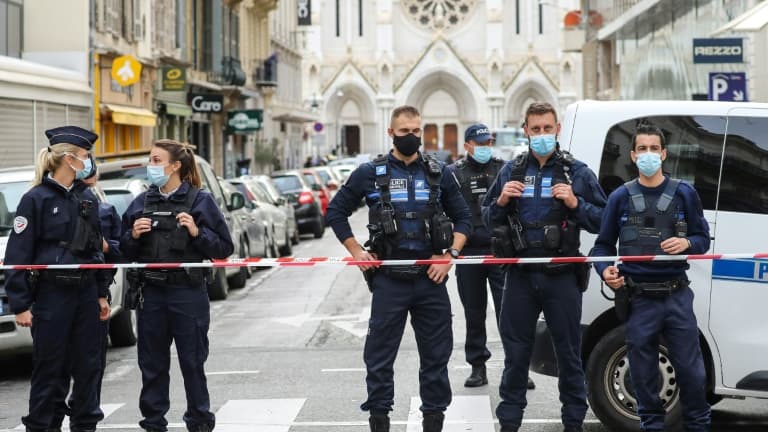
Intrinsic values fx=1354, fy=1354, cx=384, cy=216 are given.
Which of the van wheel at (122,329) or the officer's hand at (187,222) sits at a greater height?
the officer's hand at (187,222)

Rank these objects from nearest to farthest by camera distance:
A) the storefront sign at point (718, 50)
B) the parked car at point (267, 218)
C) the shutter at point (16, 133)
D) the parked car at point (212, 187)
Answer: the parked car at point (212, 187) → the parked car at point (267, 218) → the storefront sign at point (718, 50) → the shutter at point (16, 133)

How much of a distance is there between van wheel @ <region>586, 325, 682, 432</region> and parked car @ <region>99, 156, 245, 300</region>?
590 cm

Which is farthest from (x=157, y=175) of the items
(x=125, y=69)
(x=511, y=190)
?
(x=125, y=69)

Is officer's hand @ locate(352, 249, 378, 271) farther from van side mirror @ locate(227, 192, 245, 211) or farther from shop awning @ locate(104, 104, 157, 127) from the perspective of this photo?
shop awning @ locate(104, 104, 157, 127)

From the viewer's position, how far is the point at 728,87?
21172mm

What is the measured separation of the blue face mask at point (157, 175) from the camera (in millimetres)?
8109

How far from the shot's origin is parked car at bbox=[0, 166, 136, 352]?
11.4 m

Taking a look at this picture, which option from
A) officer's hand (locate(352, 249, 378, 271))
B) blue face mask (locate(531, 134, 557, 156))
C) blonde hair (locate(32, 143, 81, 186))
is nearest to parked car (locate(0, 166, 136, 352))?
blonde hair (locate(32, 143, 81, 186))

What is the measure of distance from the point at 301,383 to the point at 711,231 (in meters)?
3.88

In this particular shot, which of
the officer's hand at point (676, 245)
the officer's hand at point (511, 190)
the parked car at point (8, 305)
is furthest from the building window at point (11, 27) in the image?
the officer's hand at point (676, 245)

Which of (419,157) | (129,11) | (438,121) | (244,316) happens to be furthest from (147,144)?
(438,121)

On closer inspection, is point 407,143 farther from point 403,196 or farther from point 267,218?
point 267,218

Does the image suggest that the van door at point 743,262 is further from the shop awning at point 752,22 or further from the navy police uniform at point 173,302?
the shop awning at point 752,22

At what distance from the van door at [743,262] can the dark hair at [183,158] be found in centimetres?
320
